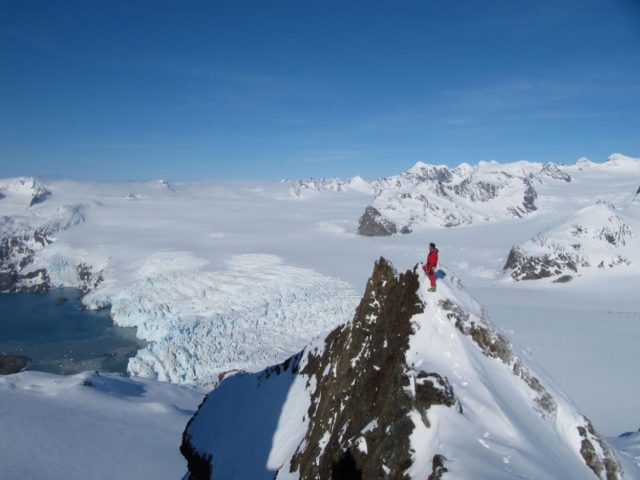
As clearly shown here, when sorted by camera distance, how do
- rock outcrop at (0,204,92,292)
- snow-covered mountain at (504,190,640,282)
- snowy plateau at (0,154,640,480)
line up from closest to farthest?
snowy plateau at (0,154,640,480) < snow-covered mountain at (504,190,640,282) < rock outcrop at (0,204,92,292)

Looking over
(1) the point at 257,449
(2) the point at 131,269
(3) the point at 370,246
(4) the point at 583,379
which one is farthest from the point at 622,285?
(2) the point at 131,269

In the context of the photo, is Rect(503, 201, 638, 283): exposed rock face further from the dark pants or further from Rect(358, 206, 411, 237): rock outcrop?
the dark pants

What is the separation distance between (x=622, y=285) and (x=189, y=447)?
2162 inches

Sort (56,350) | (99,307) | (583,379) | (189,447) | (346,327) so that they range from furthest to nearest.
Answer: (99,307), (56,350), (583,379), (189,447), (346,327)

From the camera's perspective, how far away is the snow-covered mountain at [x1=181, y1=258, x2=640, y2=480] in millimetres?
7070

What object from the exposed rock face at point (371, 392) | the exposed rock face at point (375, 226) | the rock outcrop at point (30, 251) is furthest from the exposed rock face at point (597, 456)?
the exposed rock face at point (375, 226)

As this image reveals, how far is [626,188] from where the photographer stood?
15375 centimetres

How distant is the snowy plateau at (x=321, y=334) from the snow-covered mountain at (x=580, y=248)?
0.26 meters

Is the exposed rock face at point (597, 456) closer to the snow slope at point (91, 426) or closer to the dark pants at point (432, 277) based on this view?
the dark pants at point (432, 277)

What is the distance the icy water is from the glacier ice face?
2.53 metres

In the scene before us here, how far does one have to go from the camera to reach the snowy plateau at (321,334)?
28.7 feet

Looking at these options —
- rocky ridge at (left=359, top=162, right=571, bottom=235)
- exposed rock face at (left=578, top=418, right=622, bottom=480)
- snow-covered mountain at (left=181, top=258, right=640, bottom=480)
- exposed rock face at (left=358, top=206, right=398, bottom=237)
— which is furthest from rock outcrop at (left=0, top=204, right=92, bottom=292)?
exposed rock face at (left=578, top=418, right=622, bottom=480)

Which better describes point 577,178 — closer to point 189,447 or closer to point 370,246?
point 370,246

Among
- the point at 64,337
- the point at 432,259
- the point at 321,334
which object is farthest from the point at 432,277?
the point at 64,337
